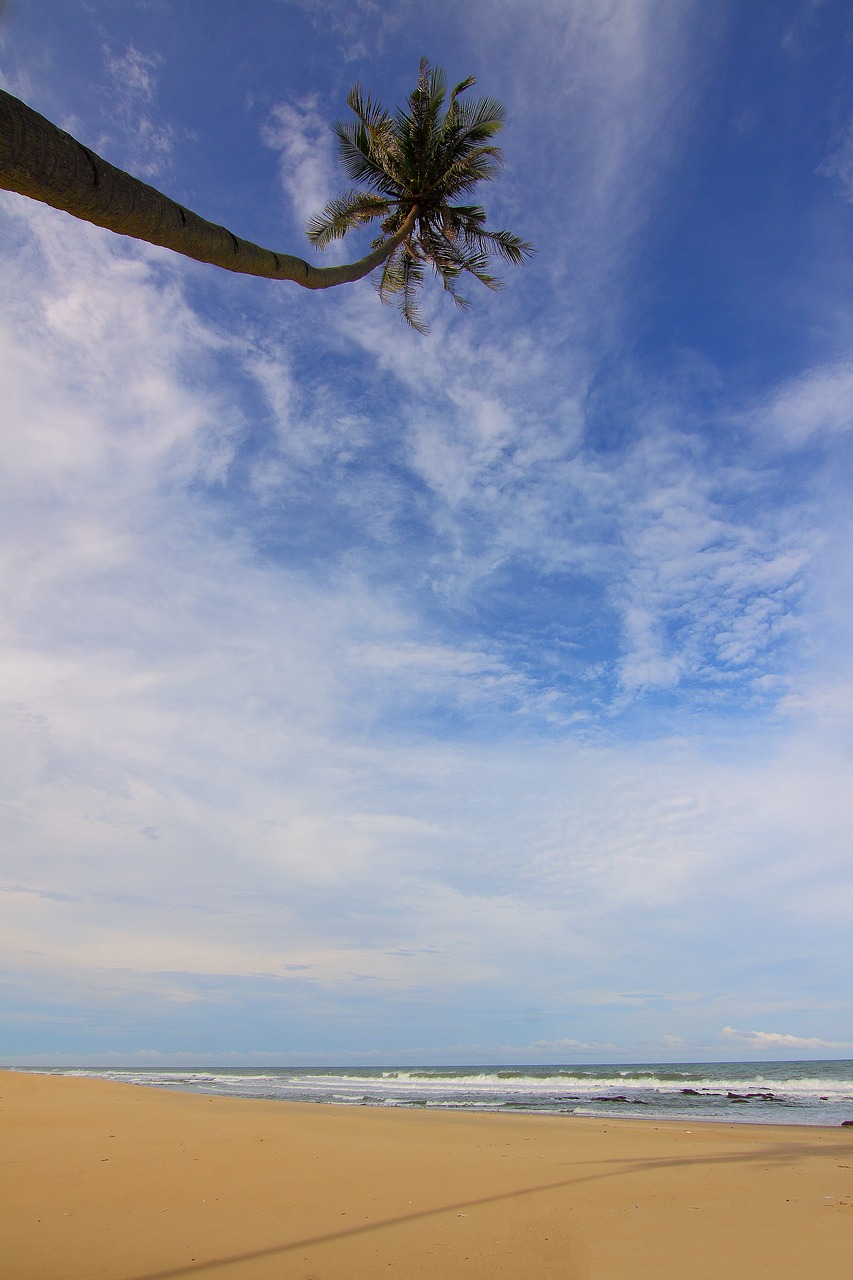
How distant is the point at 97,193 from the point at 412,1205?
946 cm

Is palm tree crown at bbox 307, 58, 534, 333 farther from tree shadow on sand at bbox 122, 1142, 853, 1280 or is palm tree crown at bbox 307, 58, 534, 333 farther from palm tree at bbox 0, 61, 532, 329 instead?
tree shadow on sand at bbox 122, 1142, 853, 1280

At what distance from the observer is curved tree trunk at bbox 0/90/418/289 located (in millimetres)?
3539

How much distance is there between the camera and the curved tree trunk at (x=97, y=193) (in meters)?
3.54

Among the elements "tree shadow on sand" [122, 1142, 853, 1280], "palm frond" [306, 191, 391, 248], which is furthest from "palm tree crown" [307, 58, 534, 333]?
"tree shadow on sand" [122, 1142, 853, 1280]

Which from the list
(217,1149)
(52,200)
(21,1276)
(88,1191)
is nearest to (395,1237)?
(21,1276)

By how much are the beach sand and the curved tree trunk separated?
7.35 metres

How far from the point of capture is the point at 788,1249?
579cm

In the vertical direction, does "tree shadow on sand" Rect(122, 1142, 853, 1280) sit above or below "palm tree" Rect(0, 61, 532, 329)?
below

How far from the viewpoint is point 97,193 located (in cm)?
412

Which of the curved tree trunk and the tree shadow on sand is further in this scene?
the tree shadow on sand

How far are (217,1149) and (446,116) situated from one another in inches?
678

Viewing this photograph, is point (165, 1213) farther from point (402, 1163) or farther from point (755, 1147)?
point (755, 1147)

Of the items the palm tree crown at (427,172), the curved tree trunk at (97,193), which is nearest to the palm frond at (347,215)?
the palm tree crown at (427,172)

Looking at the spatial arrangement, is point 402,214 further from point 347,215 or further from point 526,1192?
point 526,1192
